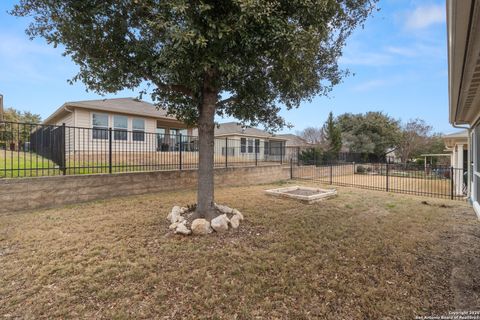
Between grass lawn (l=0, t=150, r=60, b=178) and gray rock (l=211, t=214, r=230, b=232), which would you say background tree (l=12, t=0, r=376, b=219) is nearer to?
gray rock (l=211, t=214, r=230, b=232)

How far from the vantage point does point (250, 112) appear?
554cm

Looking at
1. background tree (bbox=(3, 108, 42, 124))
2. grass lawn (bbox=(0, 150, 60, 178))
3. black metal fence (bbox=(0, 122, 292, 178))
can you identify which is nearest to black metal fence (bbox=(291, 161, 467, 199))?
black metal fence (bbox=(0, 122, 292, 178))

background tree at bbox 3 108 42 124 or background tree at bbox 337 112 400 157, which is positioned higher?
background tree at bbox 3 108 42 124

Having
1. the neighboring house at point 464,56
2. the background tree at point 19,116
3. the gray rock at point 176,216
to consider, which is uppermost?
the background tree at point 19,116

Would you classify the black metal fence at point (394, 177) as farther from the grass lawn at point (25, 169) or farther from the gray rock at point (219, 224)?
the grass lawn at point (25, 169)

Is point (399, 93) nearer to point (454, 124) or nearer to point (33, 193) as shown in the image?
point (454, 124)

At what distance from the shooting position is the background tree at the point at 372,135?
27906 mm

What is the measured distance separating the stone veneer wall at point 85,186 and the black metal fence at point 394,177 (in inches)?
269

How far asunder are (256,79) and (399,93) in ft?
79.3

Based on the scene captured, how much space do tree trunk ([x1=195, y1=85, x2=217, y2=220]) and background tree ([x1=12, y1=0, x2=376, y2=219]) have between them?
0.8 inches

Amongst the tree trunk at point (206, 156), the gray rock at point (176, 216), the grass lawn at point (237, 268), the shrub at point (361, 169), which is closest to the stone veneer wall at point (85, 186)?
the grass lawn at point (237, 268)

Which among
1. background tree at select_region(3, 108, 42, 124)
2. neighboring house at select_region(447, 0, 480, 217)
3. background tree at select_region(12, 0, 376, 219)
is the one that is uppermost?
background tree at select_region(3, 108, 42, 124)

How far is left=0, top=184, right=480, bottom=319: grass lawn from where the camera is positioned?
2.37m

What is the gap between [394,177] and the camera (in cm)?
1742
